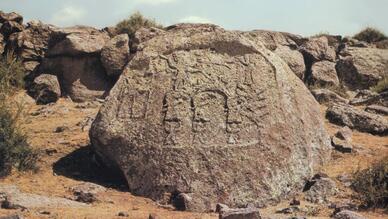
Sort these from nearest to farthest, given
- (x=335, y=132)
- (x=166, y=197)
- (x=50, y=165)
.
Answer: (x=166, y=197), (x=50, y=165), (x=335, y=132)

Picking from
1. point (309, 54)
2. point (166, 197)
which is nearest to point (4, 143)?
point (166, 197)

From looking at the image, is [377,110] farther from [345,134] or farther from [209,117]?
[209,117]

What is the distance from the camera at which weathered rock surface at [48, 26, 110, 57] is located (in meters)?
14.9

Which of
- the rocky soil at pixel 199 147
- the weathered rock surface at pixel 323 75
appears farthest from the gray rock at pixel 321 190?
the weathered rock surface at pixel 323 75

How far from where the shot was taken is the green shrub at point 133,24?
57.2 feet

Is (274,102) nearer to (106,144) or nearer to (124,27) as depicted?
(106,144)

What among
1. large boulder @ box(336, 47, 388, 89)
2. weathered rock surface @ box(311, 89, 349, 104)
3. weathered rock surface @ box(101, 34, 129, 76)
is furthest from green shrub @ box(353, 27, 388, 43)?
weathered rock surface @ box(101, 34, 129, 76)

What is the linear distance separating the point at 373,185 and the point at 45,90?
866 cm

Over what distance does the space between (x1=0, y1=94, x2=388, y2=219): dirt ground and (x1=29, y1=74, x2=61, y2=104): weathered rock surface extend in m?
0.96

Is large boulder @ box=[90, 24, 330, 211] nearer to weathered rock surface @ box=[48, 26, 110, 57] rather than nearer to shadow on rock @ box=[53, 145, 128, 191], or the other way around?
shadow on rock @ box=[53, 145, 128, 191]

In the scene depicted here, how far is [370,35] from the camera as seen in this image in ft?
76.0

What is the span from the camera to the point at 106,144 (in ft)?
28.3

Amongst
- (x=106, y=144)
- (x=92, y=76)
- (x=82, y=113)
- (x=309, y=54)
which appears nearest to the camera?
(x=106, y=144)

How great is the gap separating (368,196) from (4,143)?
212 inches
